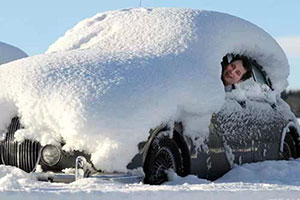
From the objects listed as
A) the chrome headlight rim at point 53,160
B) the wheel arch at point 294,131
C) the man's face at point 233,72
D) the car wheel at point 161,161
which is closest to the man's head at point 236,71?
the man's face at point 233,72

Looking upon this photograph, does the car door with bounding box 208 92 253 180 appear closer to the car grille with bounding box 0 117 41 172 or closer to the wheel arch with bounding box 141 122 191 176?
the wheel arch with bounding box 141 122 191 176

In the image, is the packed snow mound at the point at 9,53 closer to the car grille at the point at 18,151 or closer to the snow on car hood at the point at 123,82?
the snow on car hood at the point at 123,82

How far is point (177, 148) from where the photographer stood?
684cm

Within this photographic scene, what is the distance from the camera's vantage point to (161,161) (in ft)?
21.7

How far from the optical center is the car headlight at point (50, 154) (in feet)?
20.6

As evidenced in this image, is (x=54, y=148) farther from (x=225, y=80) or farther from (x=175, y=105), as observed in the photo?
(x=225, y=80)

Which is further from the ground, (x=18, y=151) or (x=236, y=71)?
(x=236, y=71)

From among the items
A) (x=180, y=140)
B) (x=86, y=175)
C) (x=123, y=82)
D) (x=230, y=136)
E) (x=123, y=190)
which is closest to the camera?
(x=123, y=190)

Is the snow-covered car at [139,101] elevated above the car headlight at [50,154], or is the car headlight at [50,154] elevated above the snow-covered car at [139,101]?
the snow-covered car at [139,101]

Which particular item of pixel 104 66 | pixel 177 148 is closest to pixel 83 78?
pixel 104 66

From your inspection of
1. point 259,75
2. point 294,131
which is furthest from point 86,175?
point 294,131

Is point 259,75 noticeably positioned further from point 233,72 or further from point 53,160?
point 53,160

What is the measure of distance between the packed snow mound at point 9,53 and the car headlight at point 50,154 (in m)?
8.69

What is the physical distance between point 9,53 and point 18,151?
8.83m
